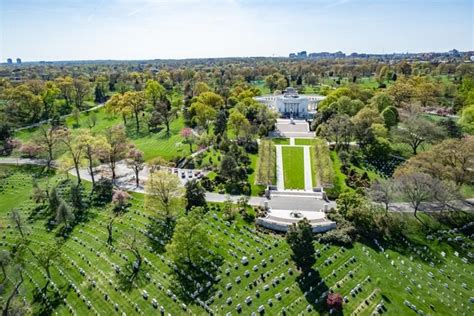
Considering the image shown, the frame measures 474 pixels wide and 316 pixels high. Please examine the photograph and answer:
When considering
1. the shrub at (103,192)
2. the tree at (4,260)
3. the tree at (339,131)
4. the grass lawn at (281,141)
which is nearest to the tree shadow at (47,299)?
the tree at (4,260)

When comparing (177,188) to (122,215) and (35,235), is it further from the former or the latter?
(35,235)

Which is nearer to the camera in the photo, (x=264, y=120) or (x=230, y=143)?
(x=230, y=143)

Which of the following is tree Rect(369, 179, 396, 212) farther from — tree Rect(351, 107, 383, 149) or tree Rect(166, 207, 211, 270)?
tree Rect(166, 207, 211, 270)

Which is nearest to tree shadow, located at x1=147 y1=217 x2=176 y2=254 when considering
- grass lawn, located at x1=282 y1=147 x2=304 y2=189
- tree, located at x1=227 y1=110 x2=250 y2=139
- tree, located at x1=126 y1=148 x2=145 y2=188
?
tree, located at x1=126 y1=148 x2=145 y2=188

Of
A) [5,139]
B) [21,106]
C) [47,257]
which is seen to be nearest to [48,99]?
[21,106]

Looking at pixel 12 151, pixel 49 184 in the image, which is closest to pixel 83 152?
pixel 49 184
